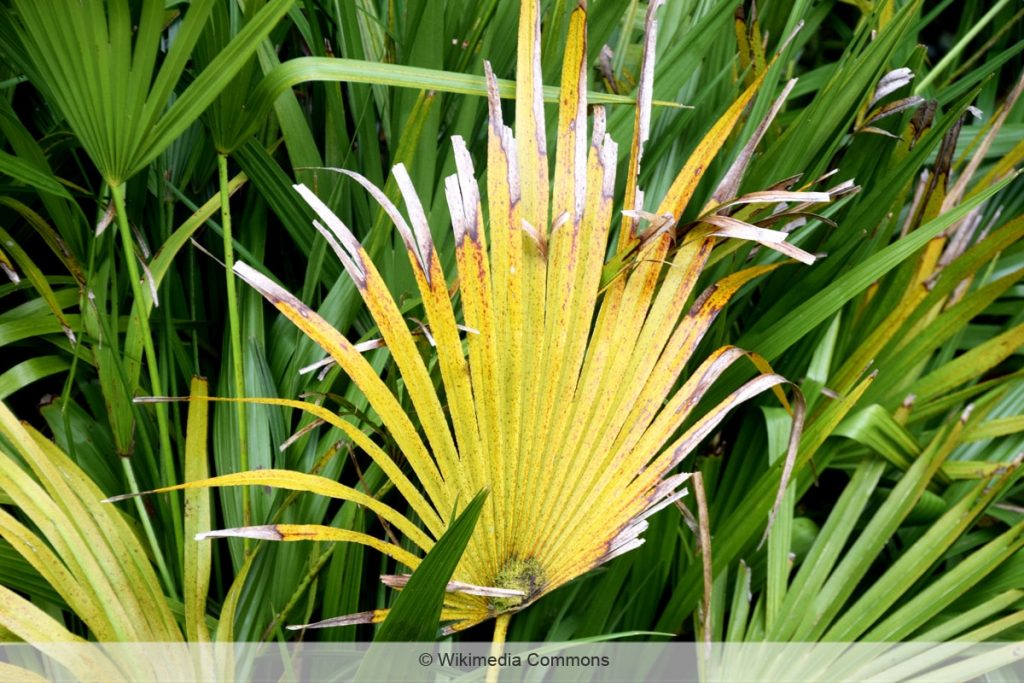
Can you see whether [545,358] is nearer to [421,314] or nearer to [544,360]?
[544,360]

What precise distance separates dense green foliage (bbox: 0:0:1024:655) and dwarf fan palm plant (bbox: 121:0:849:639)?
0.07 meters

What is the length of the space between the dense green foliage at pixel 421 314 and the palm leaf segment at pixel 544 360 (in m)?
0.07

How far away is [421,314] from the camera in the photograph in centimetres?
69

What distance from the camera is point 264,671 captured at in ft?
2.09

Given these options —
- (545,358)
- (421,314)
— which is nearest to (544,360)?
(545,358)

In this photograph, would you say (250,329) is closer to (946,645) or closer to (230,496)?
(230,496)

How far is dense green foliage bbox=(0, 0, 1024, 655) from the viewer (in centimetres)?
60

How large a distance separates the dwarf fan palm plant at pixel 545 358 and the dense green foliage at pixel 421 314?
7cm

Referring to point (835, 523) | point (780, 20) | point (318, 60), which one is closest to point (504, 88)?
point (318, 60)

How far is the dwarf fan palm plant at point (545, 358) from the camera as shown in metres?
0.51

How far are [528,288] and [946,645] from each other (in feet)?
1.46

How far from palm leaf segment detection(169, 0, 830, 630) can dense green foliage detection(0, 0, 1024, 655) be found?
2.9 inches

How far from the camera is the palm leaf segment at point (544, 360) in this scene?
0.51 m

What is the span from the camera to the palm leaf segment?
513mm
